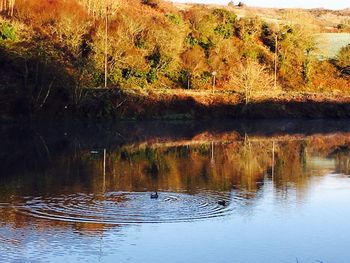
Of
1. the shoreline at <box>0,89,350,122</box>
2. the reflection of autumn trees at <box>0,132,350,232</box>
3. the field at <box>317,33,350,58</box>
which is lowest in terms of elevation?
the reflection of autumn trees at <box>0,132,350,232</box>

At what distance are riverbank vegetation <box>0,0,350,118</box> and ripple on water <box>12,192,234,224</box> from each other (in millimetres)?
31858

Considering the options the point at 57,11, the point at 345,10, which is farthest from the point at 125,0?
the point at 345,10

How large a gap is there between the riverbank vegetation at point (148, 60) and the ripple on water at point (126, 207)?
31.9 meters

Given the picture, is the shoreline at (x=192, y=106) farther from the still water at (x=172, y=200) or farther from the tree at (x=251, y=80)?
the still water at (x=172, y=200)

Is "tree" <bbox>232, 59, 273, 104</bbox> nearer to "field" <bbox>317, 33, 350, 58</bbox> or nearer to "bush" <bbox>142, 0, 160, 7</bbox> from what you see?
"field" <bbox>317, 33, 350, 58</bbox>

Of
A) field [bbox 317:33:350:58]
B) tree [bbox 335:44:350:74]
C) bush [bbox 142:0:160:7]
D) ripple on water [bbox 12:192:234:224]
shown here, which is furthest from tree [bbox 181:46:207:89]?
ripple on water [bbox 12:192:234:224]

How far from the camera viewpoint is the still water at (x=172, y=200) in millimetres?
15250

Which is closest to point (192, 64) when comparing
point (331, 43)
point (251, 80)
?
point (251, 80)

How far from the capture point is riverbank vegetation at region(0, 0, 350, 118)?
54.3 metres

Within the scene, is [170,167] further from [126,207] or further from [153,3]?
[153,3]

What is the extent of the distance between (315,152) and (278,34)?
41926 mm

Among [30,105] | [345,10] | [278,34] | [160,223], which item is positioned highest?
[345,10]

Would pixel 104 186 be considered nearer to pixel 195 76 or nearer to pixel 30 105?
pixel 30 105

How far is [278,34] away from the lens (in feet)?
253
